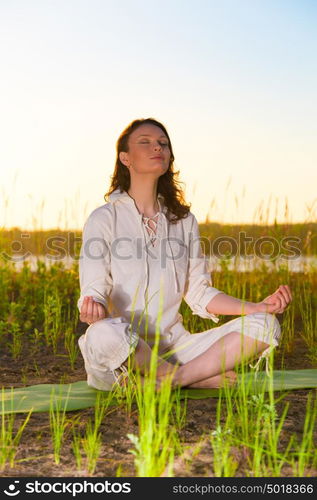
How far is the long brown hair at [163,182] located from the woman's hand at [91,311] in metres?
0.69

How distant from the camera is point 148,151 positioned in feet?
11.0

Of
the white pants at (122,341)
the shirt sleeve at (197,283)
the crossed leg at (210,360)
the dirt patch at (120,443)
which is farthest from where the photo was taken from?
the shirt sleeve at (197,283)

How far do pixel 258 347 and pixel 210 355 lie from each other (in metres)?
0.22

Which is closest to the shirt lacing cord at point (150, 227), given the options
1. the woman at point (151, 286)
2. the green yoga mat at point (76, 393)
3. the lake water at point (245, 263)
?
the woman at point (151, 286)

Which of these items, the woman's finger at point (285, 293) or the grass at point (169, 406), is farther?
the woman's finger at point (285, 293)

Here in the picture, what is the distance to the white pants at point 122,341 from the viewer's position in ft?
9.76

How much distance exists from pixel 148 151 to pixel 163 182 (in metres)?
0.30

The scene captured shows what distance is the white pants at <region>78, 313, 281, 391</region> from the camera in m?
2.97

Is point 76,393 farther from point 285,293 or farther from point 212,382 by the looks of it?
point 285,293

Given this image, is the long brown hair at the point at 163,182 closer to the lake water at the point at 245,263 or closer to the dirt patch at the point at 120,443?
the dirt patch at the point at 120,443
